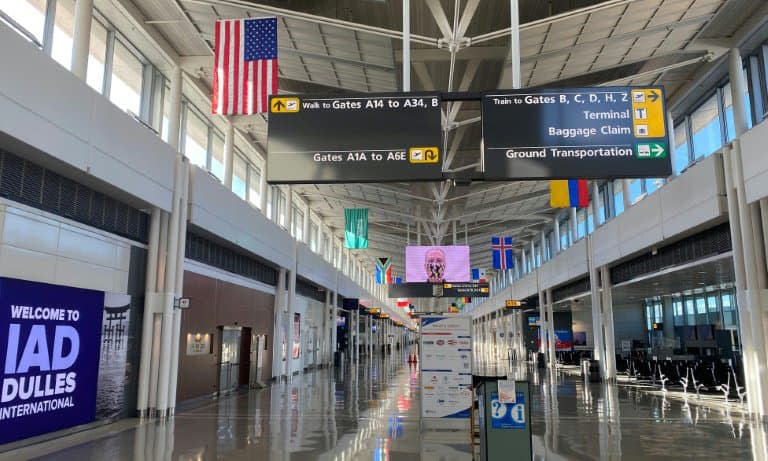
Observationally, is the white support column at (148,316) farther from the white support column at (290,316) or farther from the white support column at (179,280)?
the white support column at (290,316)

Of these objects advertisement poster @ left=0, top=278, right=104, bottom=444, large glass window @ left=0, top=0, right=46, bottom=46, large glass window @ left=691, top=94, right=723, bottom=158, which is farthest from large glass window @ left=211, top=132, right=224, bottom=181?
large glass window @ left=691, top=94, right=723, bottom=158

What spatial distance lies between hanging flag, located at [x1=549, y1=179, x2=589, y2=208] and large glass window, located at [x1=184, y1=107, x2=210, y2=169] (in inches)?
439

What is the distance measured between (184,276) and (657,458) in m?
11.3

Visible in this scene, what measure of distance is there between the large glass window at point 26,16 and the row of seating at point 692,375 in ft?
57.1

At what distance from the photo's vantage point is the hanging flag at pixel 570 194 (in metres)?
17.6

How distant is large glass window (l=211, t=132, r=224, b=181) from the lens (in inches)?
711

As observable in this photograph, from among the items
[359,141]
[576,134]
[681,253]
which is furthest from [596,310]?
[359,141]

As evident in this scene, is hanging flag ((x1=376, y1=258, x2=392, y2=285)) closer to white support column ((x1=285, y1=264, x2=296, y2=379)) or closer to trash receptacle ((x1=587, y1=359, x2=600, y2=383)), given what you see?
white support column ((x1=285, y1=264, x2=296, y2=379))

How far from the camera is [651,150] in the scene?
26.2ft

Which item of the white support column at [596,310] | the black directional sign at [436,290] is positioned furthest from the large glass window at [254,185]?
the white support column at [596,310]

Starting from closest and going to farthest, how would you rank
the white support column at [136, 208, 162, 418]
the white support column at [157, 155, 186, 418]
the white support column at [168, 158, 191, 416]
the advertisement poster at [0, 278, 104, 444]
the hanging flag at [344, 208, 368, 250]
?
the advertisement poster at [0, 278, 104, 444], the white support column at [136, 208, 162, 418], the white support column at [157, 155, 186, 418], the white support column at [168, 158, 191, 416], the hanging flag at [344, 208, 368, 250]

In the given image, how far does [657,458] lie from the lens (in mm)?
7953

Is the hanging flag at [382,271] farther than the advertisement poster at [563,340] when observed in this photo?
No

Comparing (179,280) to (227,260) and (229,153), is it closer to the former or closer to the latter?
(227,260)
